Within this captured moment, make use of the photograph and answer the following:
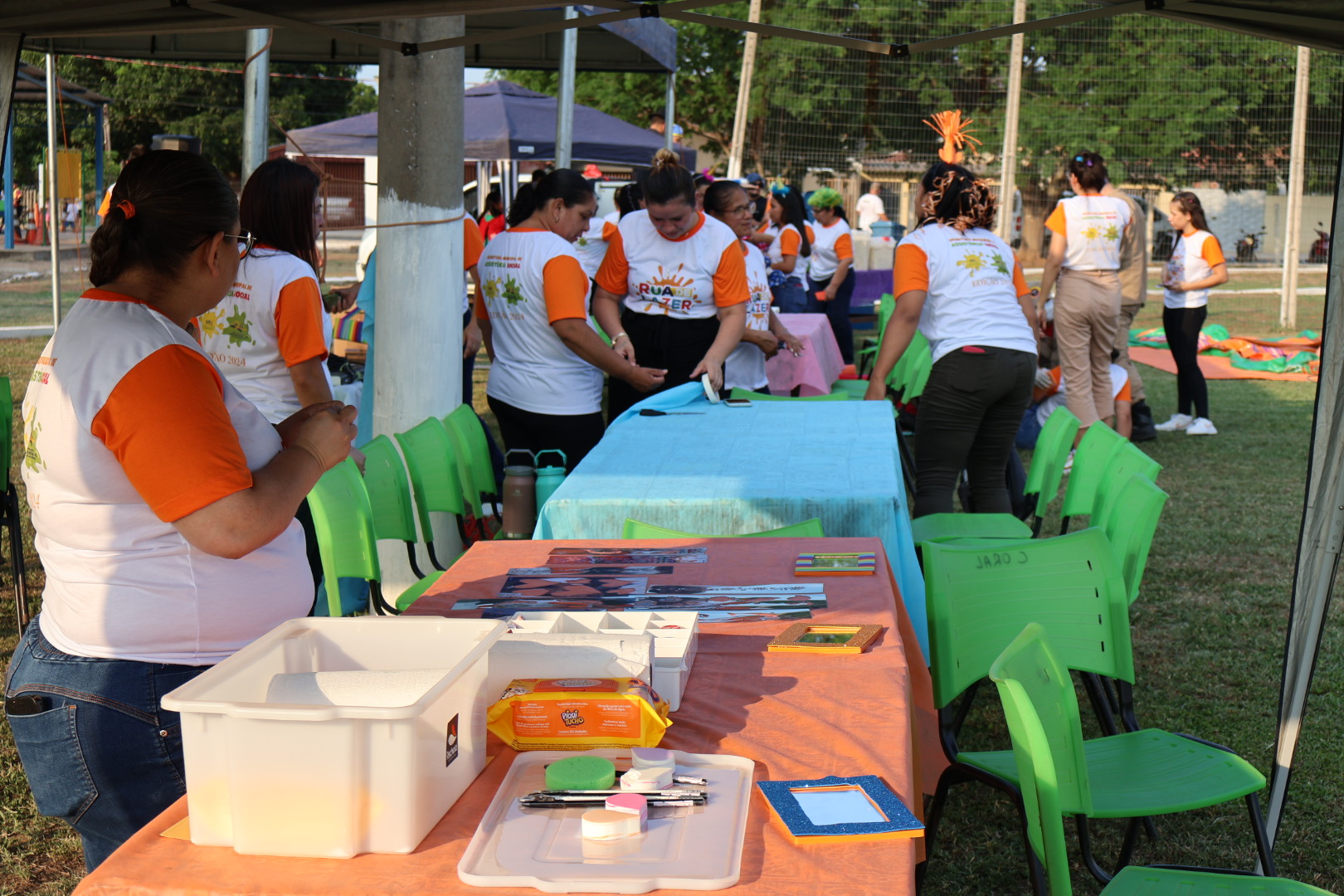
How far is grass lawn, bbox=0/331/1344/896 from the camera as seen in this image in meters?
2.77

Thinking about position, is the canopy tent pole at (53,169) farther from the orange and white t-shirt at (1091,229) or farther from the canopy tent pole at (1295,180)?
the canopy tent pole at (1295,180)

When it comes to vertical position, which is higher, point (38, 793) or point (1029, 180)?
point (1029, 180)

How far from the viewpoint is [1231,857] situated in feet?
9.23

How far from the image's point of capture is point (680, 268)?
15.4ft

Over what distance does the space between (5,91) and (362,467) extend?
1228mm

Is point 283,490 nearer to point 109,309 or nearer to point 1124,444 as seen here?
→ point 109,309

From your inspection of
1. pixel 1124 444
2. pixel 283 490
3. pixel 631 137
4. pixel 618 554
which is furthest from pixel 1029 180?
pixel 283 490

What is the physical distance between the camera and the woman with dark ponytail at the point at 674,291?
15.3ft

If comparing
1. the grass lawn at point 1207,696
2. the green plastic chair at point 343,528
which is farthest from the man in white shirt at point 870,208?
the green plastic chair at point 343,528

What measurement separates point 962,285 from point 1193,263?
4.34m

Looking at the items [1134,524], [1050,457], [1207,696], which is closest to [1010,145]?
[1050,457]

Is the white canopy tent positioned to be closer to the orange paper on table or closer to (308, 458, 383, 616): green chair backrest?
(308, 458, 383, 616): green chair backrest

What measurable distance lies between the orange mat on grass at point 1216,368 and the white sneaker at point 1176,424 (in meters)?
1.91

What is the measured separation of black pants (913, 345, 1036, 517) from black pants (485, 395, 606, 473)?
1185 millimetres
